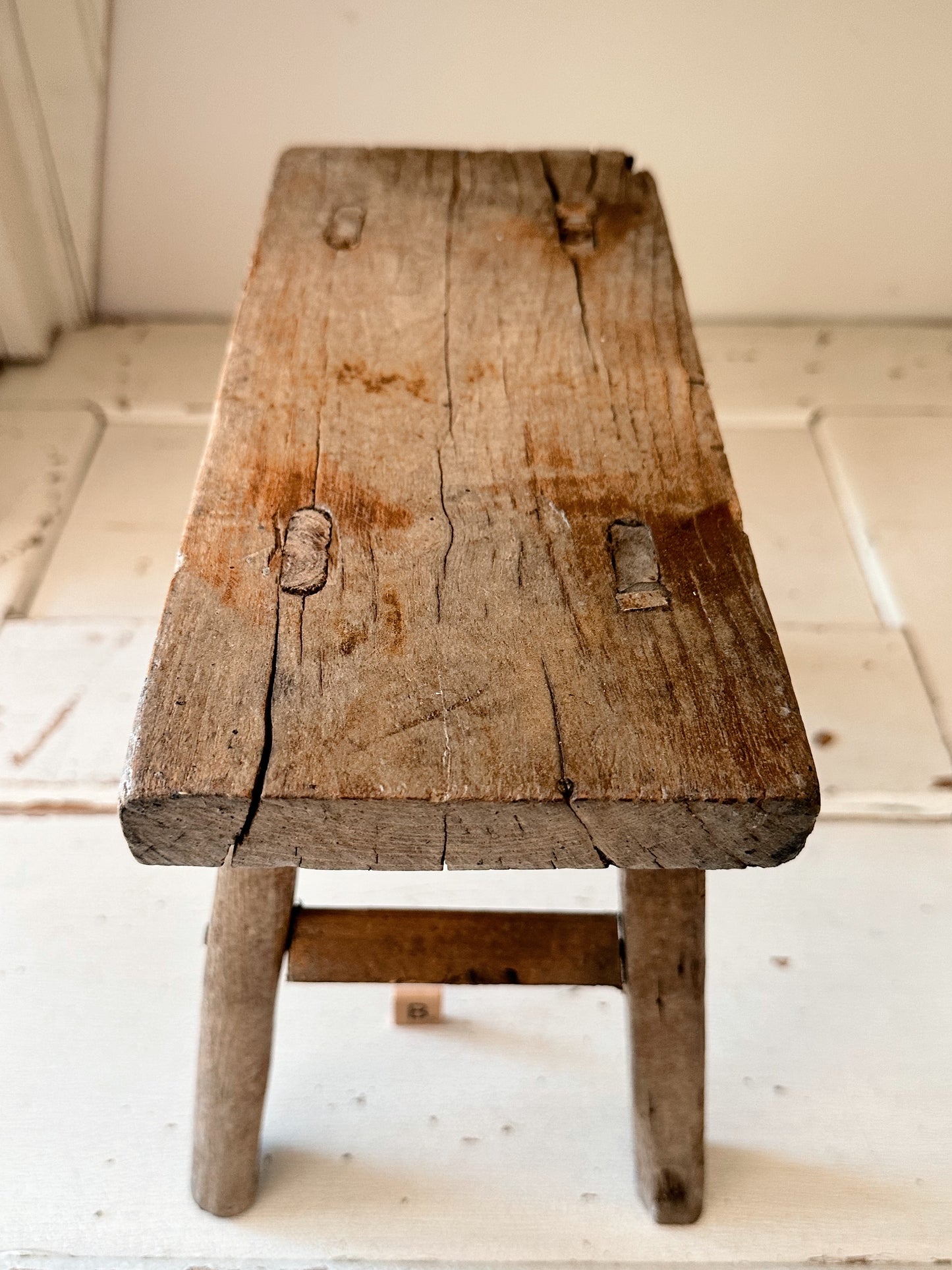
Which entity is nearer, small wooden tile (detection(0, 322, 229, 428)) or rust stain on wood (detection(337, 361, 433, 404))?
rust stain on wood (detection(337, 361, 433, 404))

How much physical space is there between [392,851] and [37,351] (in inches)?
73.2

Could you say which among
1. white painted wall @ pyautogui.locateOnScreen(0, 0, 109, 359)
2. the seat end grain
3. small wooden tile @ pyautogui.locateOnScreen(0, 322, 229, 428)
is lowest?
the seat end grain

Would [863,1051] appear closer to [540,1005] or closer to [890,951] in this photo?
[890,951]

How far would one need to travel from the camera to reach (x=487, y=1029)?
4.23 feet

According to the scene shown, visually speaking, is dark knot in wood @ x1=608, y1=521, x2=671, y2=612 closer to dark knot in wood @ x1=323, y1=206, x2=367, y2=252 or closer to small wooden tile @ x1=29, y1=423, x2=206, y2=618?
dark knot in wood @ x1=323, y1=206, x2=367, y2=252

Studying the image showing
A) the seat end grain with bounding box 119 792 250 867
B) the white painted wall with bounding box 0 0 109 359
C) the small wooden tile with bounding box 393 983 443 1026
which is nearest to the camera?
the seat end grain with bounding box 119 792 250 867

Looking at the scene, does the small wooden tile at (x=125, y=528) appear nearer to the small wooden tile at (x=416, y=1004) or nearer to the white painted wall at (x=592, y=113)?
the white painted wall at (x=592, y=113)

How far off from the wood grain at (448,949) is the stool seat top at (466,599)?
0.99ft

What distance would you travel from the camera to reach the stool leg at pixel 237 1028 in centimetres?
98

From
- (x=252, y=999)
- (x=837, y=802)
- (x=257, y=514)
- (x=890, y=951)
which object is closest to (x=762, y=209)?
(x=837, y=802)

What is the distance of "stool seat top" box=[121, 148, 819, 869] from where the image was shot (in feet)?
2.44

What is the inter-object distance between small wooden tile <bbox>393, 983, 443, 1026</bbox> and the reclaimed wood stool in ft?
0.68

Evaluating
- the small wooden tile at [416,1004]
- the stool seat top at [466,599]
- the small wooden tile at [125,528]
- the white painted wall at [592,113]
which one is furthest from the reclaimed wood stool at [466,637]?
the white painted wall at [592,113]

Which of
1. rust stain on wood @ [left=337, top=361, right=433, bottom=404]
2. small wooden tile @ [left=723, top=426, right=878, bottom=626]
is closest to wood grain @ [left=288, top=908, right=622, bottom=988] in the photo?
rust stain on wood @ [left=337, top=361, right=433, bottom=404]
